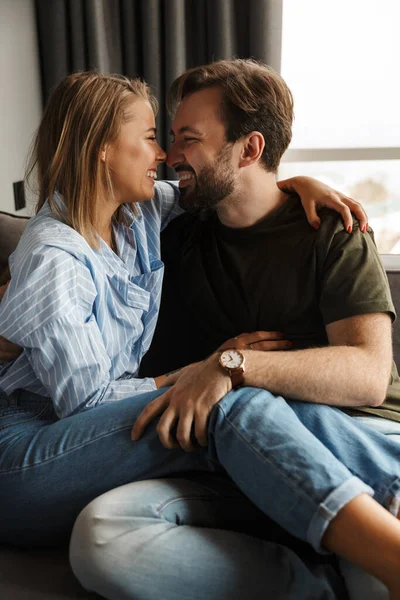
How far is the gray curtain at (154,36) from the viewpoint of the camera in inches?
106

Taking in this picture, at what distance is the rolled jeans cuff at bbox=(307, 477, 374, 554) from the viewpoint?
3.09 feet

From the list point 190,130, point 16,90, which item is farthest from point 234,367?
point 16,90

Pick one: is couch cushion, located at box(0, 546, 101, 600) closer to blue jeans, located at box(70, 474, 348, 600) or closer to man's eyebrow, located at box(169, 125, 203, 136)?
blue jeans, located at box(70, 474, 348, 600)

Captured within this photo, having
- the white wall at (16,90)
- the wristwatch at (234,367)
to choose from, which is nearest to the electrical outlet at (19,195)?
the white wall at (16,90)

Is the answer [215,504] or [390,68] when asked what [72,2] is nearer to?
[390,68]

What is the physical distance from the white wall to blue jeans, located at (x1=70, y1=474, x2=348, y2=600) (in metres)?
1.69

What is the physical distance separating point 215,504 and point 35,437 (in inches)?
14.0

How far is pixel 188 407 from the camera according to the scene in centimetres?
115

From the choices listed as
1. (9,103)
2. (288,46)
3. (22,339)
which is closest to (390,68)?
(288,46)

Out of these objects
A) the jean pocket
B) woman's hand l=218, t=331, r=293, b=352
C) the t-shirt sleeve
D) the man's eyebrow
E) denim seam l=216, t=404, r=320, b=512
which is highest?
the man's eyebrow

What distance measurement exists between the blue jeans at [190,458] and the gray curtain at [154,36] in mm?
1880

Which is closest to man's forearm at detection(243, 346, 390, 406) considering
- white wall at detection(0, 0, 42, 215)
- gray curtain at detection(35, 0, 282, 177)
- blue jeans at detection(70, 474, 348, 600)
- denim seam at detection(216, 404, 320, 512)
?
denim seam at detection(216, 404, 320, 512)

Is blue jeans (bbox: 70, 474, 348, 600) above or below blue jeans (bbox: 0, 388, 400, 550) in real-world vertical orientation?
below

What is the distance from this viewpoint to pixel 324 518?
0.94m
